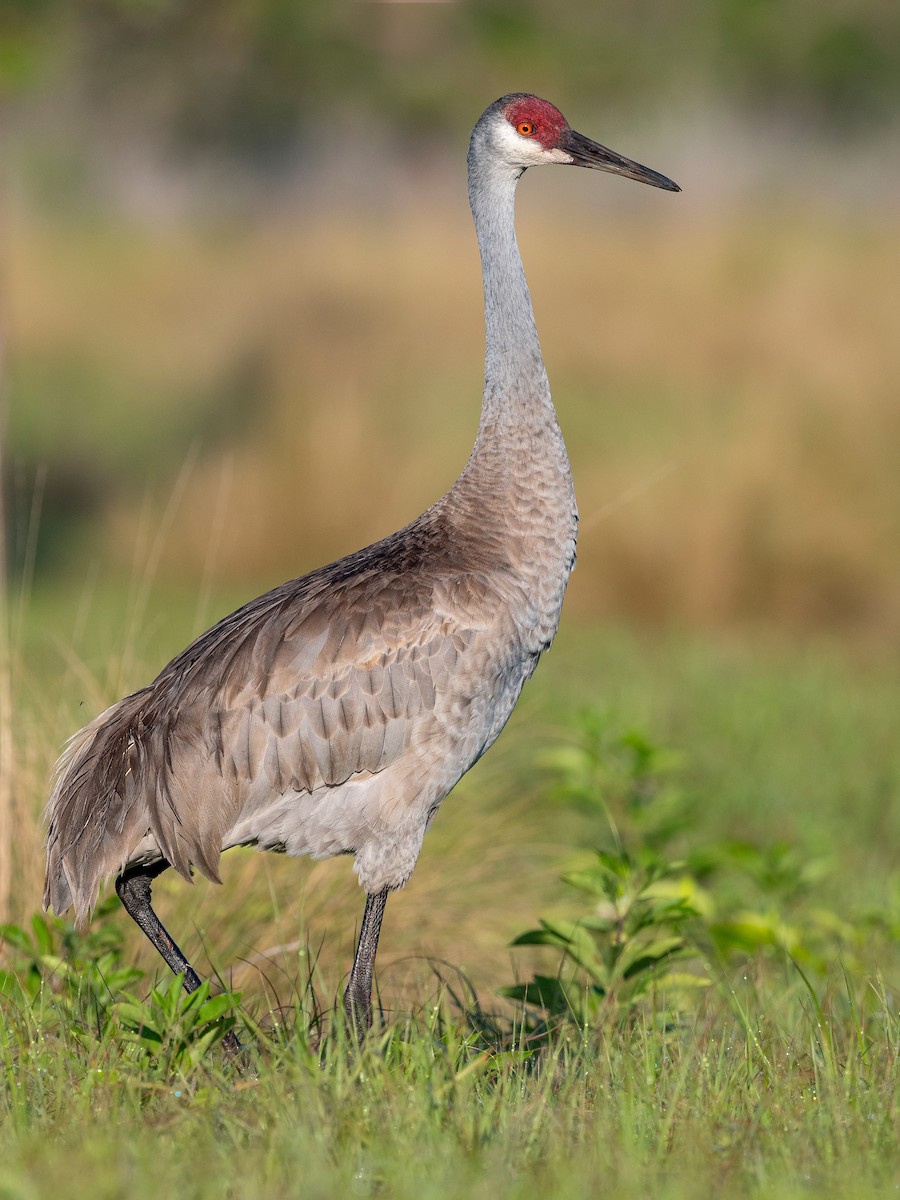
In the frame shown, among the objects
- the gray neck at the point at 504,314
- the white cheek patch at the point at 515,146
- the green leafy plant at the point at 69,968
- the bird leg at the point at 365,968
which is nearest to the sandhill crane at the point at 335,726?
the bird leg at the point at 365,968

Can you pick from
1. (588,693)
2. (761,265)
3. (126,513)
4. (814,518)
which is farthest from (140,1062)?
(761,265)

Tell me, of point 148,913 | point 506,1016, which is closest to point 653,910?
point 506,1016

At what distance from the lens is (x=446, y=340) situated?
688 inches

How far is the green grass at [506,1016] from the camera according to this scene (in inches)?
140

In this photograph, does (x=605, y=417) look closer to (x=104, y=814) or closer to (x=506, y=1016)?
(x=506, y=1016)

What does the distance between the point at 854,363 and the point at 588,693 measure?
661cm

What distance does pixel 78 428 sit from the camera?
19000mm

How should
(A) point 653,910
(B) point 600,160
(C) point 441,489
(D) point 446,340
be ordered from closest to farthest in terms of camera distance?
1. (A) point 653,910
2. (B) point 600,160
3. (C) point 441,489
4. (D) point 446,340

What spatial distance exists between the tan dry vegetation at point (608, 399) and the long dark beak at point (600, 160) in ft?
18.4

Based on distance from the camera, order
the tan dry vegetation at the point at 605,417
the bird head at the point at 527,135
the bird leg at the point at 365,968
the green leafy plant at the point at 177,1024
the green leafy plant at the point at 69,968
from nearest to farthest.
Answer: the green leafy plant at the point at 177,1024 < the green leafy plant at the point at 69,968 < the bird leg at the point at 365,968 < the bird head at the point at 527,135 < the tan dry vegetation at the point at 605,417

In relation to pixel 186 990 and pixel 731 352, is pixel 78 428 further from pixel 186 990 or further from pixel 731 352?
pixel 186 990

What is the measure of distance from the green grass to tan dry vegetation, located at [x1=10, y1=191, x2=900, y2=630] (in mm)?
3848

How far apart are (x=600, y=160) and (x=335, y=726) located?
216cm

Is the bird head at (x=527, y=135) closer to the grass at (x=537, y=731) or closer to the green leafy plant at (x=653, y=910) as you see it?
the grass at (x=537, y=731)
